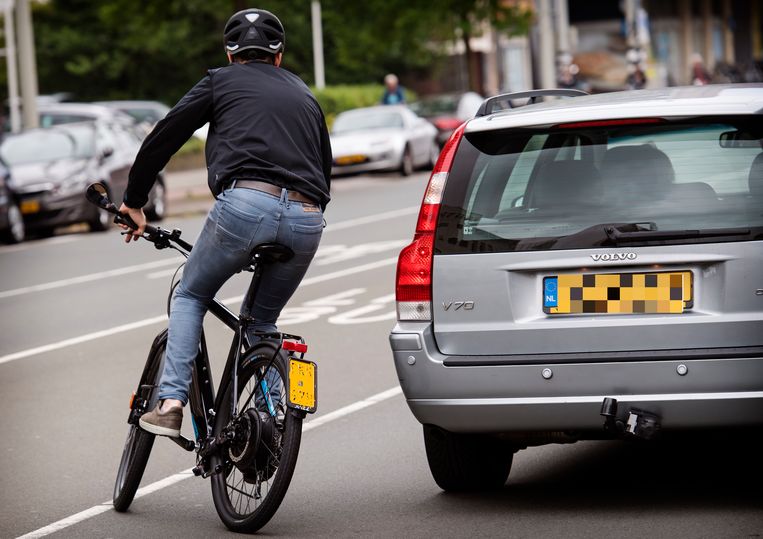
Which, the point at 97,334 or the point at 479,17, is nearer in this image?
the point at 97,334

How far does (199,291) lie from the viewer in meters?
6.02

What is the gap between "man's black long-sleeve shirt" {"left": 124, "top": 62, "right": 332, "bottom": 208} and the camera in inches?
233

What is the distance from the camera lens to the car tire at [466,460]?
20.6 ft

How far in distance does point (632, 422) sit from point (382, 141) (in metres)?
25.9

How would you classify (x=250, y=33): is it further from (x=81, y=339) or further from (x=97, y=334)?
(x=97, y=334)

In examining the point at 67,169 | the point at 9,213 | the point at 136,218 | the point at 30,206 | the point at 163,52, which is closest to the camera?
the point at 136,218

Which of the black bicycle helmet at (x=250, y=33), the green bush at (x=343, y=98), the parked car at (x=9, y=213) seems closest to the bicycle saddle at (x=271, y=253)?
the black bicycle helmet at (x=250, y=33)

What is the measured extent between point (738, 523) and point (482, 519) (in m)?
0.95

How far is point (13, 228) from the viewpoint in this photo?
21469 mm

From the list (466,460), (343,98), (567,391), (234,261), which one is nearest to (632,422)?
(567,391)

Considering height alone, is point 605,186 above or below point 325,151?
below

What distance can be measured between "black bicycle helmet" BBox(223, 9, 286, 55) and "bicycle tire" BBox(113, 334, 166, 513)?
3.92 ft

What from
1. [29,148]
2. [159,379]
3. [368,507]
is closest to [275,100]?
[159,379]

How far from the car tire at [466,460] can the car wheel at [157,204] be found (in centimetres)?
1750
